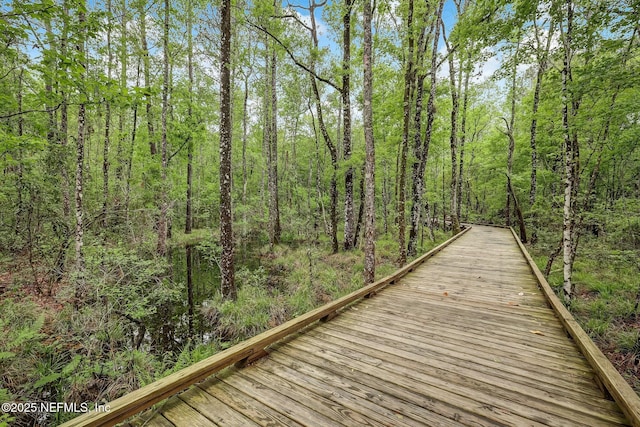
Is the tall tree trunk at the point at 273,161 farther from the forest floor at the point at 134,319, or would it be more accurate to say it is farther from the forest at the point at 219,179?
the forest floor at the point at 134,319

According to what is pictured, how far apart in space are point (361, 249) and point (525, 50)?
9.13 m

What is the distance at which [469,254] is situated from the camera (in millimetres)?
9391

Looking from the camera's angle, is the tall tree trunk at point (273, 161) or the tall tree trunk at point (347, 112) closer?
the tall tree trunk at point (347, 112)

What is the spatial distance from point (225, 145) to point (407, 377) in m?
6.12

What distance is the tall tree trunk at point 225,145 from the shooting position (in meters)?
6.37

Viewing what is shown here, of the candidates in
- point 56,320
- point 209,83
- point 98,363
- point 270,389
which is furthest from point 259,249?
point 270,389

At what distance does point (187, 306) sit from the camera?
750 centimetres

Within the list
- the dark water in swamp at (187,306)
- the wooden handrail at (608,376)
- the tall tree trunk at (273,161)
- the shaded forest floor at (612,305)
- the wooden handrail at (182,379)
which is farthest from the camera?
the tall tree trunk at (273,161)

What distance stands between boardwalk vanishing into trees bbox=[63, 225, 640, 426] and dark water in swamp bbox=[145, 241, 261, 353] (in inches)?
129

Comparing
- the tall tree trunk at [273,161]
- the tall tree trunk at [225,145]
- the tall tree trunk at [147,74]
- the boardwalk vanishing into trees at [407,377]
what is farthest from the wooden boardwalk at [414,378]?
the tall tree trunk at [147,74]

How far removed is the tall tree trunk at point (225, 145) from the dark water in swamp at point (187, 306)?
3.60 ft

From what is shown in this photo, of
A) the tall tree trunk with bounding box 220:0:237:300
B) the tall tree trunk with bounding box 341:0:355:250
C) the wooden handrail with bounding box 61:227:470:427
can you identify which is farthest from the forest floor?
the tall tree trunk with bounding box 341:0:355:250

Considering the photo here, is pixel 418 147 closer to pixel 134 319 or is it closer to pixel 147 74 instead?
pixel 134 319

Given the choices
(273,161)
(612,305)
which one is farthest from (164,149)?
(612,305)
